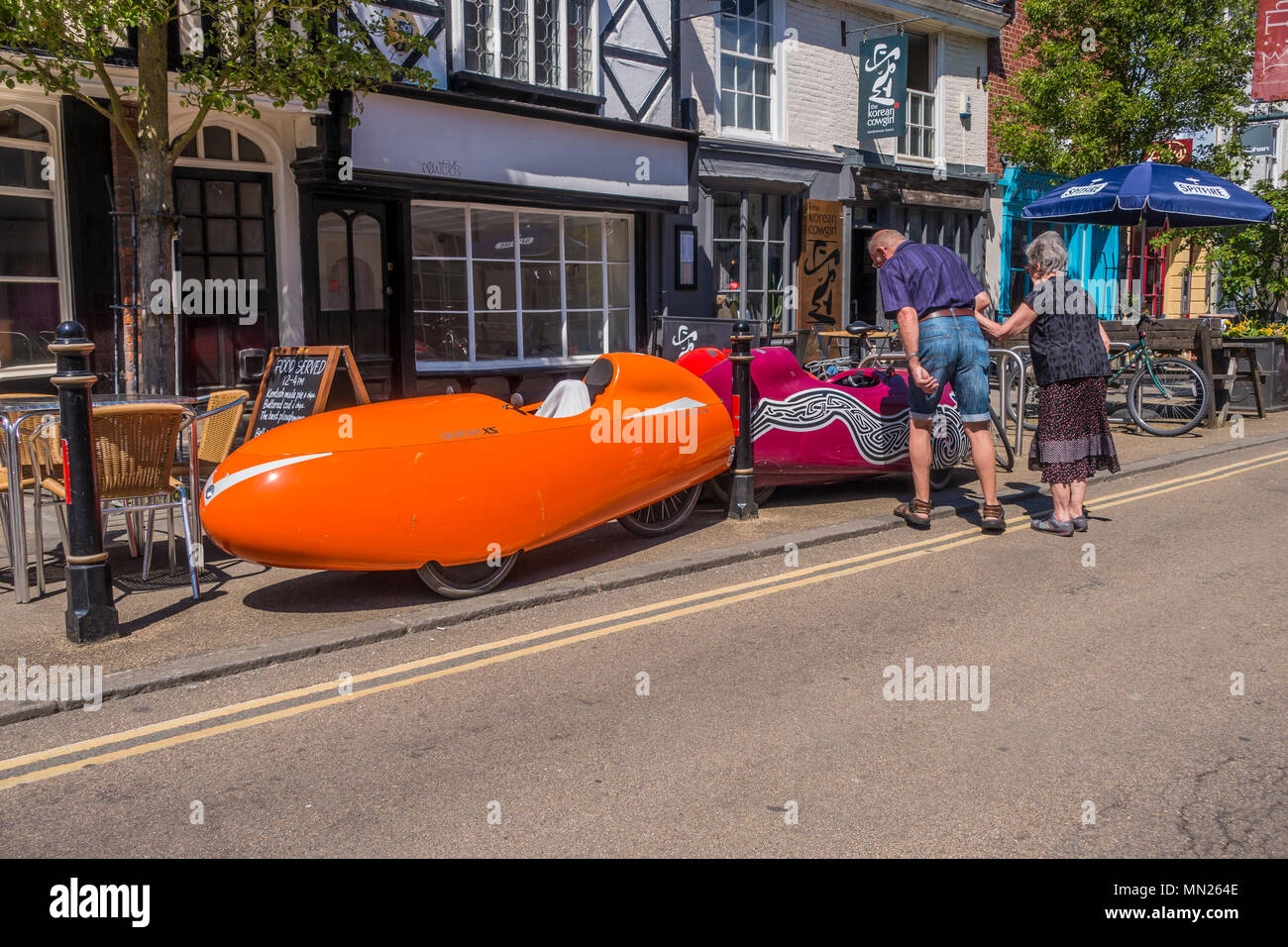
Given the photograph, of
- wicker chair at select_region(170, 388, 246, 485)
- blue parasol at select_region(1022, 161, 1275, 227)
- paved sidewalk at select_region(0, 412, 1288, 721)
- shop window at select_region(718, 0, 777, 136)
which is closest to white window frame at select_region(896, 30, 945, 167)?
shop window at select_region(718, 0, 777, 136)

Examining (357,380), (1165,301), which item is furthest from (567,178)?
(1165,301)

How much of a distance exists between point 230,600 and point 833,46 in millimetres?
14541

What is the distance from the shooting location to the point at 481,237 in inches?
517

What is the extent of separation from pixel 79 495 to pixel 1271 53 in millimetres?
18767

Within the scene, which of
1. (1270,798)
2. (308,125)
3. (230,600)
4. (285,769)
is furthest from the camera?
(308,125)

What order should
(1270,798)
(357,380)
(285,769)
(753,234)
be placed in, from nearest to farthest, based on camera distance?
1. (1270,798)
2. (285,769)
3. (357,380)
4. (753,234)

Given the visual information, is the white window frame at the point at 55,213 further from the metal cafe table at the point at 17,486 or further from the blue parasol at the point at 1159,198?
the blue parasol at the point at 1159,198

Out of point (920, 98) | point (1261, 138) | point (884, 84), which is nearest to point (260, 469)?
point (884, 84)

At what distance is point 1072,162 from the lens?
1711 centimetres

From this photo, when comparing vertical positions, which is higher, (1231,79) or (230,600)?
(1231,79)

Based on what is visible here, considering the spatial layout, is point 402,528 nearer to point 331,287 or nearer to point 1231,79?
point 331,287

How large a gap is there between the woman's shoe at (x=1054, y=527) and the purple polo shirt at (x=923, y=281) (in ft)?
5.16

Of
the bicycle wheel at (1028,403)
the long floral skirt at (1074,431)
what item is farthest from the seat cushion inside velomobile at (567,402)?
the bicycle wheel at (1028,403)

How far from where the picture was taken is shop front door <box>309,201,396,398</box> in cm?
1159
